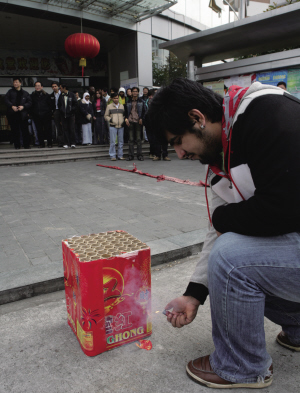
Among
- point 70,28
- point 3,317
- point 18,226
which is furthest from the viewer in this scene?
point 70,28

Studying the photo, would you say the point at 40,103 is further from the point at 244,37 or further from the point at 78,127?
the point at 244,37

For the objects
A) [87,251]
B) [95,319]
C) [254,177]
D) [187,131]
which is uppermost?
[187,131]

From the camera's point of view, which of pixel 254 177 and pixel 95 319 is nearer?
pixel 254 177

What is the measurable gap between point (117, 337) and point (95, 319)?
0.21 m

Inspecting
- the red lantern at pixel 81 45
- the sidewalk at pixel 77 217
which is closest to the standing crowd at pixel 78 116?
the red lantern at pixel 81 45

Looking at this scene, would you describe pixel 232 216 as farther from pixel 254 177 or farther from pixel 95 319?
pixel 95 319

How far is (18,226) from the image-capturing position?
3.76 meters

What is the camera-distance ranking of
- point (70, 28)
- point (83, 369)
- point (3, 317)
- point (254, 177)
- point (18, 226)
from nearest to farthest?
1. point (254, 177)
2. point (83, 369)
3. point (3, 317)
4. point (18, 226)
5. point (70, 28)

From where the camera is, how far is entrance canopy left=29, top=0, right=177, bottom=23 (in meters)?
11.1

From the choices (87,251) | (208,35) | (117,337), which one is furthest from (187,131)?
(208,35)

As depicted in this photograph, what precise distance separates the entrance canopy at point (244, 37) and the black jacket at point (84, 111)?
2.96 meters

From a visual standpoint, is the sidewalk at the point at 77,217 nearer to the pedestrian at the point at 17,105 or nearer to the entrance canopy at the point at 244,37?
the pedestrian at the point at 17,105

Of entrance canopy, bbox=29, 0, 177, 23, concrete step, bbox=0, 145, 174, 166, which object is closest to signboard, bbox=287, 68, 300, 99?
concrete step, bbox=0, 145, 174, 166

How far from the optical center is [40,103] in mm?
9695
